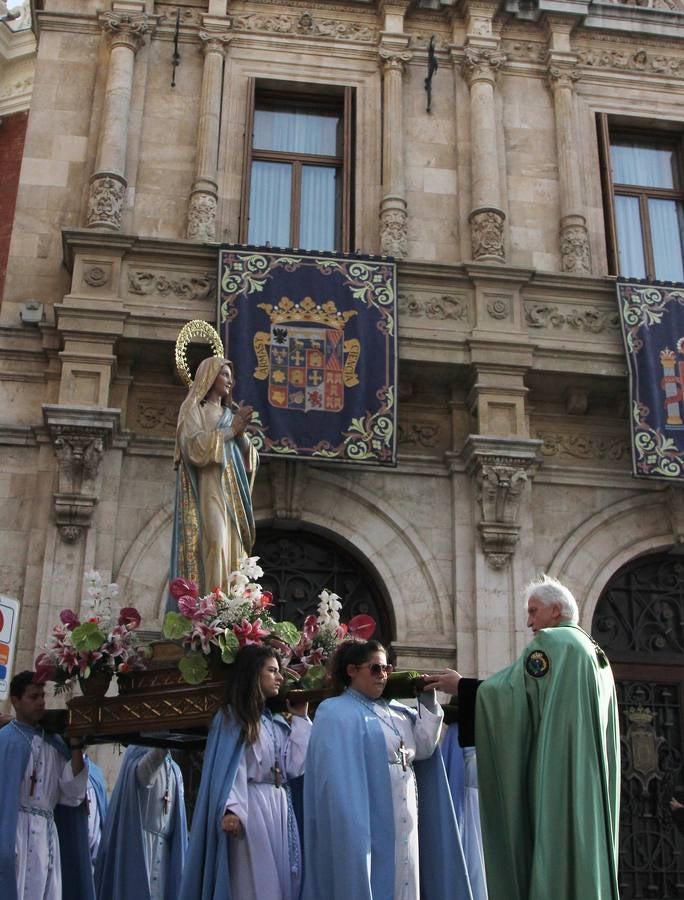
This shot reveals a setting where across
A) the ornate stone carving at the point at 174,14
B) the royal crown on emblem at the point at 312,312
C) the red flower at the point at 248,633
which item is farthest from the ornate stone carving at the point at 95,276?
the red flower at the point at 248,633

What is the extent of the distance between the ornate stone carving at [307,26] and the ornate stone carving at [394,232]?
2612mm

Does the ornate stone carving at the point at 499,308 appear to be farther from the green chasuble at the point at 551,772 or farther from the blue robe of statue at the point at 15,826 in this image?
the green chasuble at the point at 551,772

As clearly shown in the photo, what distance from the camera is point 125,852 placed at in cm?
691

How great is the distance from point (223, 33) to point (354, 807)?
10882 mm

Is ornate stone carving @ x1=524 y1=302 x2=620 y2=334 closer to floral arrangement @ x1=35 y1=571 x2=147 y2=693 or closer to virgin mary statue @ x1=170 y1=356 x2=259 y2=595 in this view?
virgin mary statue @ x1=170 y1=356 x2=259 y2=595

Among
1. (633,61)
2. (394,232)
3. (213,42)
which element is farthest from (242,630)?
(633,61)

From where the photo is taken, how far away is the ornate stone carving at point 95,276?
1197 centimetres

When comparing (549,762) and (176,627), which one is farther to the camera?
(176,627)

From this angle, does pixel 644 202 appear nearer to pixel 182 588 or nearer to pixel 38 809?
pixel 182 588

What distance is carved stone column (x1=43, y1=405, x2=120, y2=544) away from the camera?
11.2 metres

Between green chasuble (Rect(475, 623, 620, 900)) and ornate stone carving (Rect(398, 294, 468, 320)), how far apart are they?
7330mm

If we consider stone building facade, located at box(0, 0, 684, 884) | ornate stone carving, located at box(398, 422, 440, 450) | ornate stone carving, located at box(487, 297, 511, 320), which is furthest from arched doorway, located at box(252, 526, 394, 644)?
ornate stone carving, located at box(487, 297, 511, 320)

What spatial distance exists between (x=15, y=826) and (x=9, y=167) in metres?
10.8

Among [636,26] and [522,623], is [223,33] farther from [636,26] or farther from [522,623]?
[522,623]
